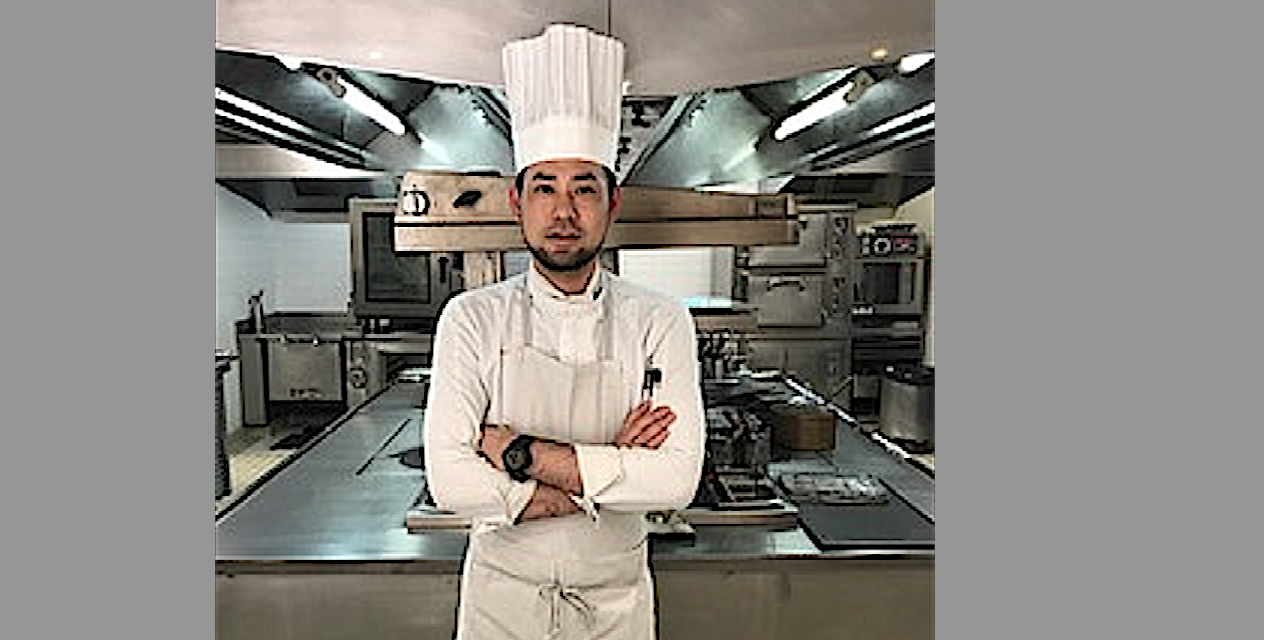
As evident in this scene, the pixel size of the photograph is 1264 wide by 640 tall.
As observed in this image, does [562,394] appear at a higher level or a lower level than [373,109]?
lower

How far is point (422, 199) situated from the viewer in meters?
1.36

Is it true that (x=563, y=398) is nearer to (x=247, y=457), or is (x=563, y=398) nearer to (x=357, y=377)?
(x=357, y=377)

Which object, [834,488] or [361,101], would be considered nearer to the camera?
[361,101]

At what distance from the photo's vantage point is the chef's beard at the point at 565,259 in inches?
44.8

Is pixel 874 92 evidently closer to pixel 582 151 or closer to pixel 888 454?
pixel 582 151

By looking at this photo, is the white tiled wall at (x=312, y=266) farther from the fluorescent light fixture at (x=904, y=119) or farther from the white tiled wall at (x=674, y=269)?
the fluorescent light fixture at (x=904, y=119)

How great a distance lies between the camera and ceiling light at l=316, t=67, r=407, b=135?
4.28 feet

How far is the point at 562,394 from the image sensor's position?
117cm

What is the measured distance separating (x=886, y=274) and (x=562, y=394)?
93 cm

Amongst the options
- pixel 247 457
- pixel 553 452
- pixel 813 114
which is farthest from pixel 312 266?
pixel 813 114

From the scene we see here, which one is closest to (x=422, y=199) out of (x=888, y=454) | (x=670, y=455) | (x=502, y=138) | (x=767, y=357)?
(x=502, y=138)

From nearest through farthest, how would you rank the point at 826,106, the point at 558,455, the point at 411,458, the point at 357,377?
the point at 558,455
the point at 826,106
the point at 357,377
the point at 411,458

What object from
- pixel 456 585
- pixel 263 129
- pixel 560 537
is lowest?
pixel 456 585

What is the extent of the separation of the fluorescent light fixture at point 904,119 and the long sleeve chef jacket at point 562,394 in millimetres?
483
